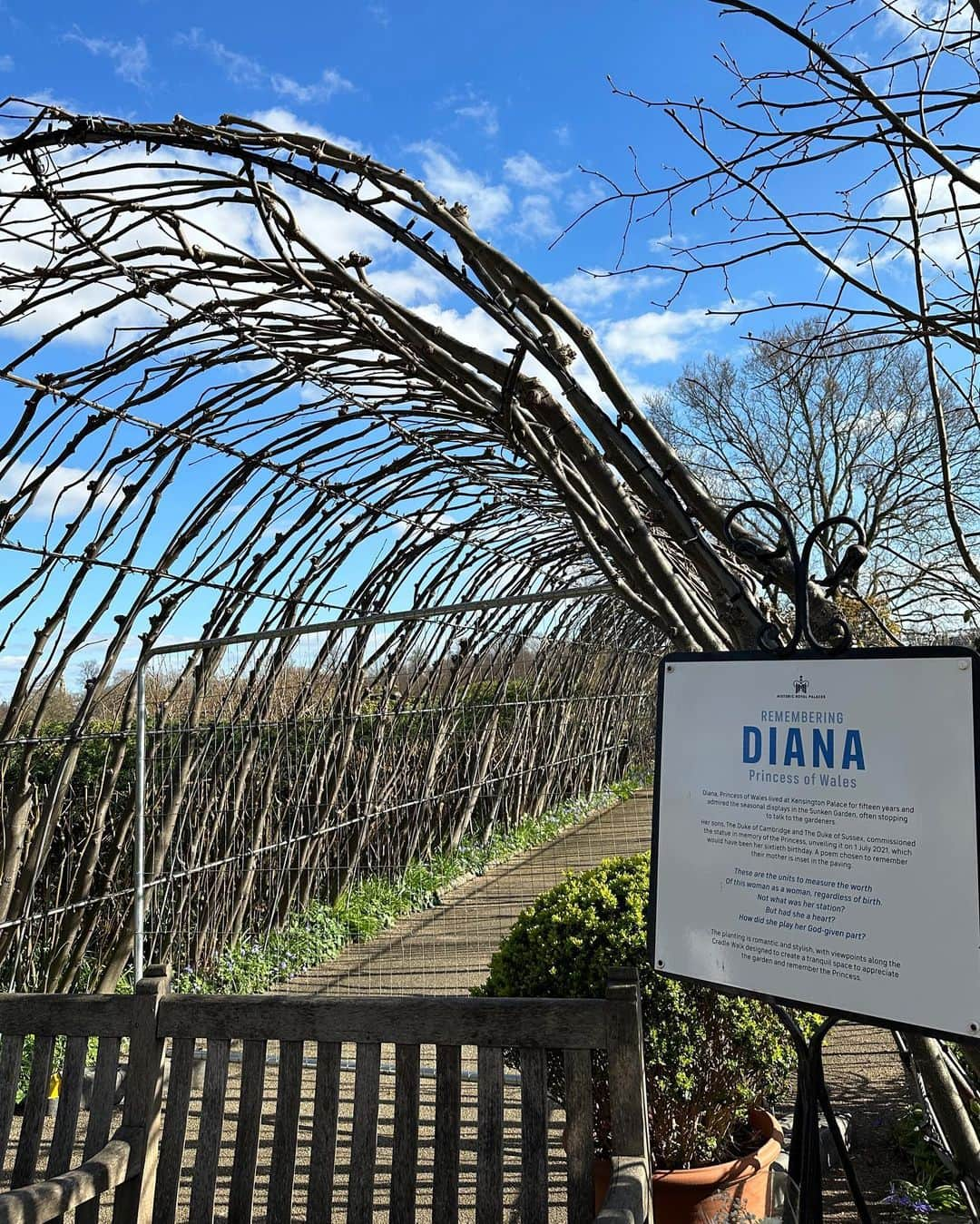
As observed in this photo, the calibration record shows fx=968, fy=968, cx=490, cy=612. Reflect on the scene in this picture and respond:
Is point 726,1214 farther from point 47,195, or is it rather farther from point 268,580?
point 268,580

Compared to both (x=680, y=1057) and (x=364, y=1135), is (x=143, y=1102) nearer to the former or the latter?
(x=364, y=1135)

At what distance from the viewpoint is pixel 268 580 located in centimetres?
552

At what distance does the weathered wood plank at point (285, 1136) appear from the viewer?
1.92 metres

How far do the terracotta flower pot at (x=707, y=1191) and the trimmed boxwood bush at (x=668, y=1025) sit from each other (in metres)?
0.09

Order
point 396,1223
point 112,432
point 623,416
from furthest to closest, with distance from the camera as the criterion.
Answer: point 112,432
point 623,416
point 396,1223

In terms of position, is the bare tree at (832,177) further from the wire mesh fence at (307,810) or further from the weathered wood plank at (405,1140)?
the wire mesh fence at (307,810)

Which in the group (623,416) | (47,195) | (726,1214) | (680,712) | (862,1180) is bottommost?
(862,1180)

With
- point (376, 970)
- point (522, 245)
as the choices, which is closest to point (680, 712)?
point (522, 245)

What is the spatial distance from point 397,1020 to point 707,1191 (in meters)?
1.24

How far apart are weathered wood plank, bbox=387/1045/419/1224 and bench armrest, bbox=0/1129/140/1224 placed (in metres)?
0.56

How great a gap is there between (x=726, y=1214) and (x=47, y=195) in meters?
3.16

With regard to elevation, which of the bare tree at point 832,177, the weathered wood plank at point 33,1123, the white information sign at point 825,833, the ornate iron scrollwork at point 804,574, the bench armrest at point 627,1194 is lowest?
the weathered wood plank at point 33,1123

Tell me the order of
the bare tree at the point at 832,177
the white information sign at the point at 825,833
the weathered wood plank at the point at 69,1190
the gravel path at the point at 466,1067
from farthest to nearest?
the gravel path at the point at 466,1067 < the bare tree at the point at 832,177 < the weathered wood plank at the point at 69,1190 < the white information sign at the point at 825,833

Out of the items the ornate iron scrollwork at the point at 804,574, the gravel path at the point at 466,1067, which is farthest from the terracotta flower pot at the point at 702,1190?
the ornate iron scrollwork at the point at 804,574
